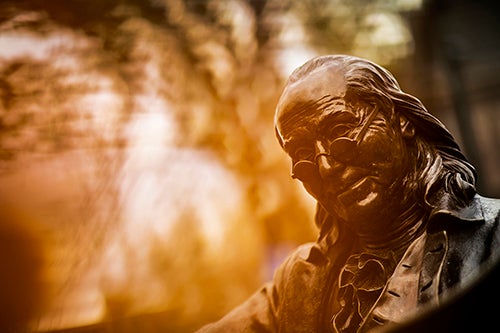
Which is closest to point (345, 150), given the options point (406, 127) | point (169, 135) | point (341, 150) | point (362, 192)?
point (341, 150)

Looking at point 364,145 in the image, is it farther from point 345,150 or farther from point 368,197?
point 368,197

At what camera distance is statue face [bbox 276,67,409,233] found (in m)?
2.39

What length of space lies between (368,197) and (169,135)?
14.5 feet

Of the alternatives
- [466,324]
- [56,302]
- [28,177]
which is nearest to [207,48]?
[28,177]

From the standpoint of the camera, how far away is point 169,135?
6.58 meters

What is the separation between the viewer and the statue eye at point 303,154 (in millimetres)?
2568

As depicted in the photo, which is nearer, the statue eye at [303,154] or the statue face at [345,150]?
the statue face at [345,150]

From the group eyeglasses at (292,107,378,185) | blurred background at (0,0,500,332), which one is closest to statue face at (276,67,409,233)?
eyeglasses at (292,107,378,185)

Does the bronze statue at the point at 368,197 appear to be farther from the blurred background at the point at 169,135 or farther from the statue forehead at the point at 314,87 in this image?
the blurred background at the point at 169,135

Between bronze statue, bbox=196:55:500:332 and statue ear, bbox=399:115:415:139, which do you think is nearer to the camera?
bronze statue, bbox=196:55:500:332

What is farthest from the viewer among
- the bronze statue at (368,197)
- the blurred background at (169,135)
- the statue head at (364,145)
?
the blurred background at (169,135)

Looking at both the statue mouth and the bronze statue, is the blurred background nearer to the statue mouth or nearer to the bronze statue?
the bronze statue

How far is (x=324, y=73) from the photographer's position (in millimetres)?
2541

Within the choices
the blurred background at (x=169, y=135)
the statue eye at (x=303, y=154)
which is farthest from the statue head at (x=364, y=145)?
the blurred background at (x=169, y=135)
